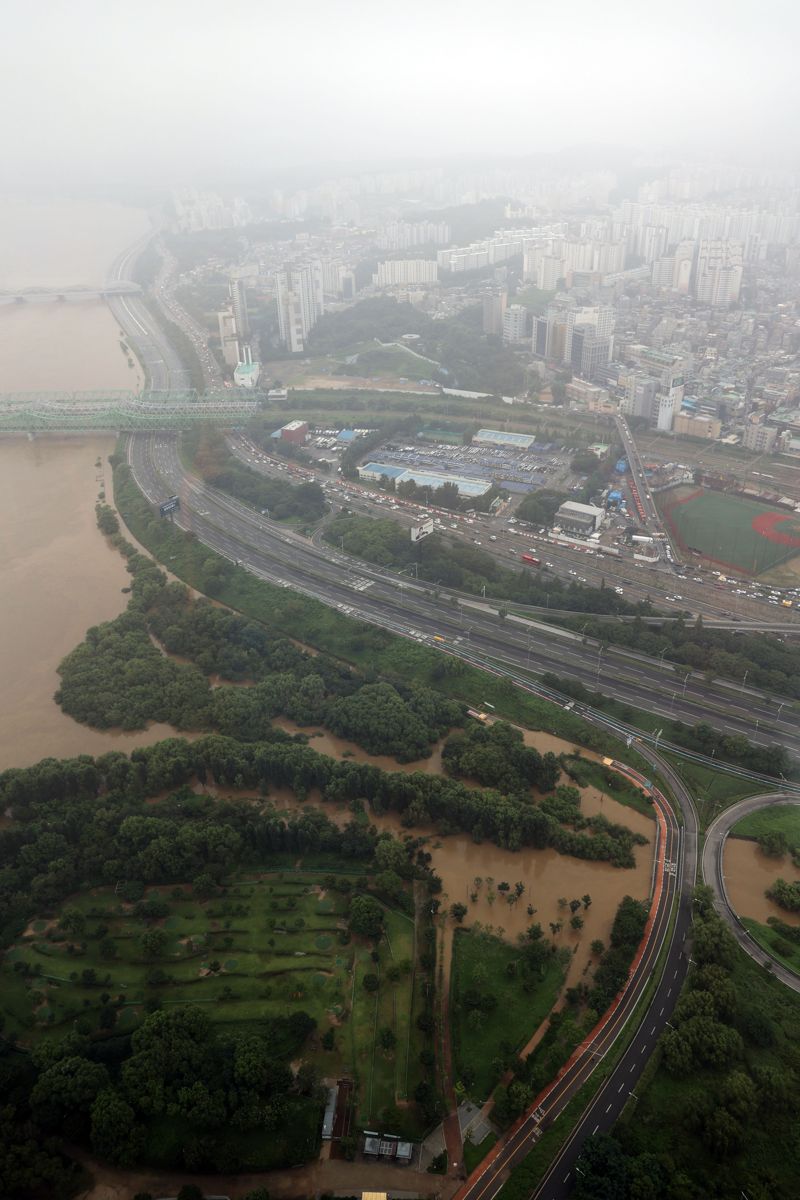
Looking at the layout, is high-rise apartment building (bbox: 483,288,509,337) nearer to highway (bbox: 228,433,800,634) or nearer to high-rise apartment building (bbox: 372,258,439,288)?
high-rise apartment building (bbox: 372,258,439,288)

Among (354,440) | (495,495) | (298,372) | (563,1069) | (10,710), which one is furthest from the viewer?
(298,372)

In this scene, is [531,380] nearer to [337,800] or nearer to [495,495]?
[495,495]

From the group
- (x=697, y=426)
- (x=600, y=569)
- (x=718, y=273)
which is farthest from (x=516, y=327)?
(x=600, y=569)

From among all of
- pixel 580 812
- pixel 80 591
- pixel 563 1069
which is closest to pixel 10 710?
pixel 80 591

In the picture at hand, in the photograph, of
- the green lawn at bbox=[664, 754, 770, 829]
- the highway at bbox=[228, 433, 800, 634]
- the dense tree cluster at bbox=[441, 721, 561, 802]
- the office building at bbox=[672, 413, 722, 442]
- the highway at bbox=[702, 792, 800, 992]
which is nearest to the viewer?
the highway at bbox=[702, 792, 800, 992]

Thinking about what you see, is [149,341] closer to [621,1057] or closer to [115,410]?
[115,410]

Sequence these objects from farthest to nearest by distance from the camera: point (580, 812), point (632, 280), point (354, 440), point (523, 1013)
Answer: point (632, 280) < point (354, 440) < point (580, 812) < point (523, 1013)

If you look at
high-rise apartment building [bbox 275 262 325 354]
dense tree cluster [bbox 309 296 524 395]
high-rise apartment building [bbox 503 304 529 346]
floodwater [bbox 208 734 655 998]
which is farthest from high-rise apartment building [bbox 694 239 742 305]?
floodwater [bbox 208 734 655 998]
